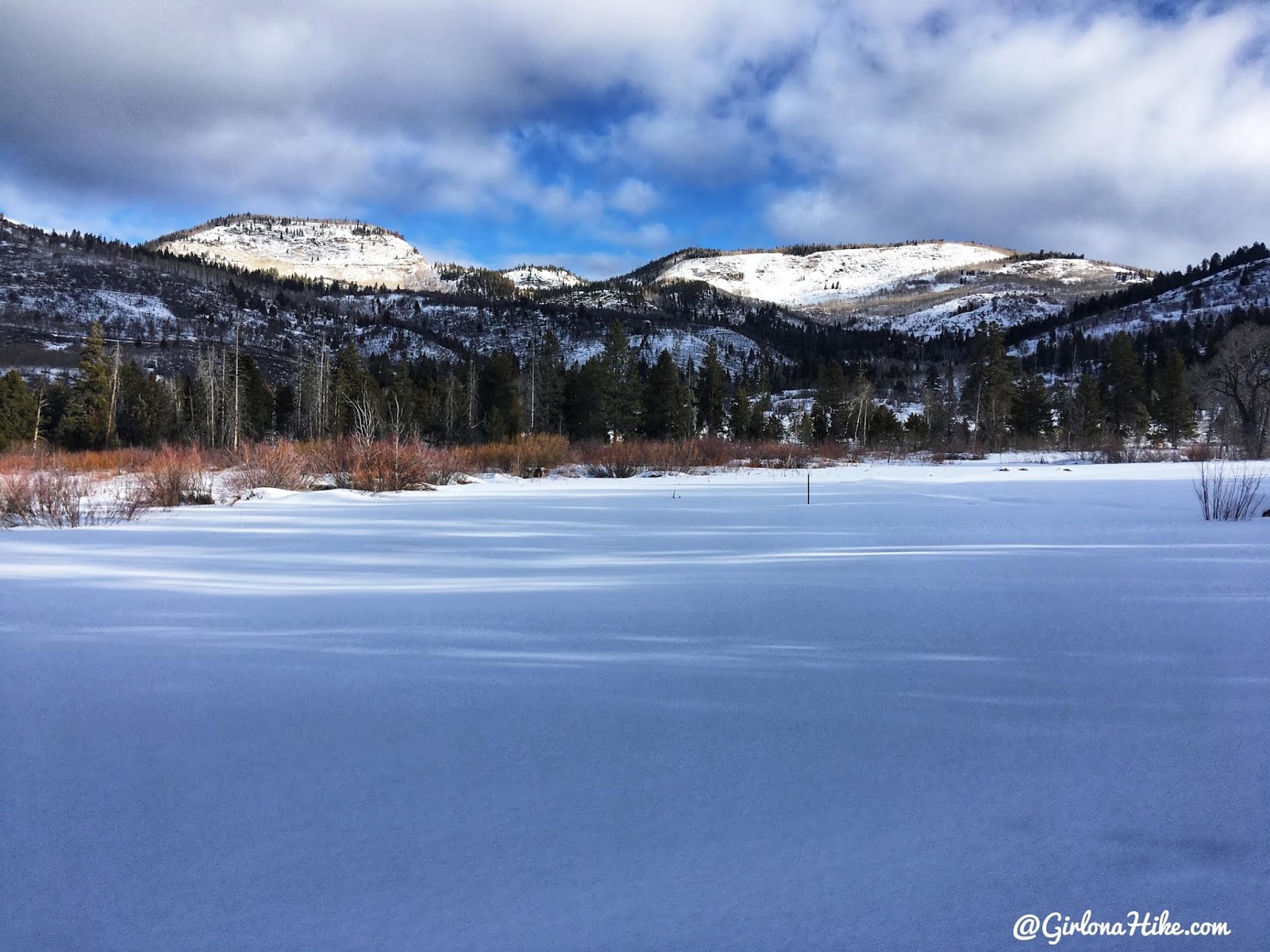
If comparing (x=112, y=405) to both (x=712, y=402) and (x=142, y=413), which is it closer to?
(x=142, y=413)

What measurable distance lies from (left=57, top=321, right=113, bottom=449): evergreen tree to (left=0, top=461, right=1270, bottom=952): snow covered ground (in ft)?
130

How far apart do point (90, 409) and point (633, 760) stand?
44.0m

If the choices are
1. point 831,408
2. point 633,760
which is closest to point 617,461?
point 633,760

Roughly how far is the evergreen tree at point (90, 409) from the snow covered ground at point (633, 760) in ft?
130

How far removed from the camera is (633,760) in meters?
1.59

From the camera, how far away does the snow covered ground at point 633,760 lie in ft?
3.61

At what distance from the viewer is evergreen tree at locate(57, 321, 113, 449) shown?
34469mm

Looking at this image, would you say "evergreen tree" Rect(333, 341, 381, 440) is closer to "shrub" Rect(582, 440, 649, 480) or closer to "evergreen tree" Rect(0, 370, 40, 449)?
"evergreen tree" Rect(0, 370, 40, 449)

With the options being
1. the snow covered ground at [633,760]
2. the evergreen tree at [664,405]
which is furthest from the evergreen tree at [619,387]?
the snow covered ground at [633,760]

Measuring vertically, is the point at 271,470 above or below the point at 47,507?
above

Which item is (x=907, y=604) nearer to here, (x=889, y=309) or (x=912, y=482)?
(x=912, y=482)

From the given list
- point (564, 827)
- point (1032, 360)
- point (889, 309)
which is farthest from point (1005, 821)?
point (889, 309)

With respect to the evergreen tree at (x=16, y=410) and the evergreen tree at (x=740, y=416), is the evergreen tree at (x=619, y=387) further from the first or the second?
the evergreen tree at (x=16, y=410)

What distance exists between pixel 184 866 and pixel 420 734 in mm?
588
